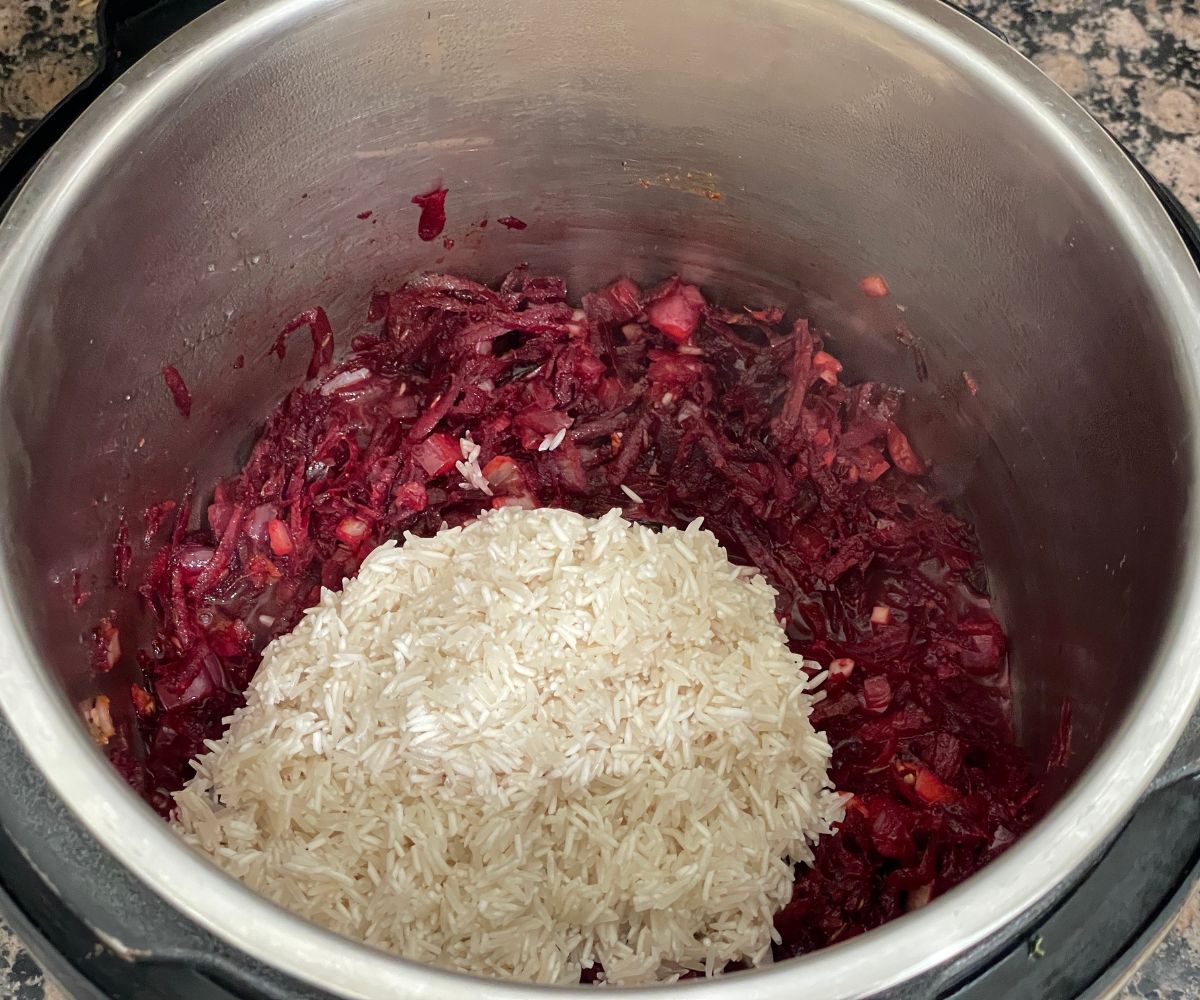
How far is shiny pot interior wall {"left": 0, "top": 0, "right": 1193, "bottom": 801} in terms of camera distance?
1.67 metres

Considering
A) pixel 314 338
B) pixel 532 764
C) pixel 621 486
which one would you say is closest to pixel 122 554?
pixel 314 338

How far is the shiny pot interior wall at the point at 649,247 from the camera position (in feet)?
5.48

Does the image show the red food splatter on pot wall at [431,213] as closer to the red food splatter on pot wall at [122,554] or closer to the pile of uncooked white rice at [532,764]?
the pile of uncooked white rice at [532,764]

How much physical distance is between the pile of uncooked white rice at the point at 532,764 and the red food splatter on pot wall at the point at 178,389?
0.54 meters

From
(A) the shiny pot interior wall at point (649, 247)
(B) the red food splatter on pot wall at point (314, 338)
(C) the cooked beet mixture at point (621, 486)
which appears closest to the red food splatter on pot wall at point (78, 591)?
(A) the shiny pot interior wall at point (649, 247)

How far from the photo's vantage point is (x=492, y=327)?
246 centimetres

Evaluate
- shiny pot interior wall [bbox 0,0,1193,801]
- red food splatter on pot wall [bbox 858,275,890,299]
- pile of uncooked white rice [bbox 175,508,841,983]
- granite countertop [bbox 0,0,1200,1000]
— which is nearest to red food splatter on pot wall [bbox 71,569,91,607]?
shiny pot interior wall [bbox 0,0,1193,801]

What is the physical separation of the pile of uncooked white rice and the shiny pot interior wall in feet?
1.43

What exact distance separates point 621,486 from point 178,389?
1.08 metres

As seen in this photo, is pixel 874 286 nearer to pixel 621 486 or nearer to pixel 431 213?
pixel 621 486

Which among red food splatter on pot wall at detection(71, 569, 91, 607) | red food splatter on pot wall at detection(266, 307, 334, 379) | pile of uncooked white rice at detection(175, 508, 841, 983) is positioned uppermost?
red food splatter on pot wall at detection(266, 307, 334, 379)

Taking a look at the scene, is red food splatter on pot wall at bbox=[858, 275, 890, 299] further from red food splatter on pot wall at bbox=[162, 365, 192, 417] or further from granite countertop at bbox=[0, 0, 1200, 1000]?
red food splatter on pot wall at bbox=[162, 365, 192, 417]

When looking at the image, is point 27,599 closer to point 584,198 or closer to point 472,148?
point 472,148

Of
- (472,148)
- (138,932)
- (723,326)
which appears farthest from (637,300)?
(138,932)
